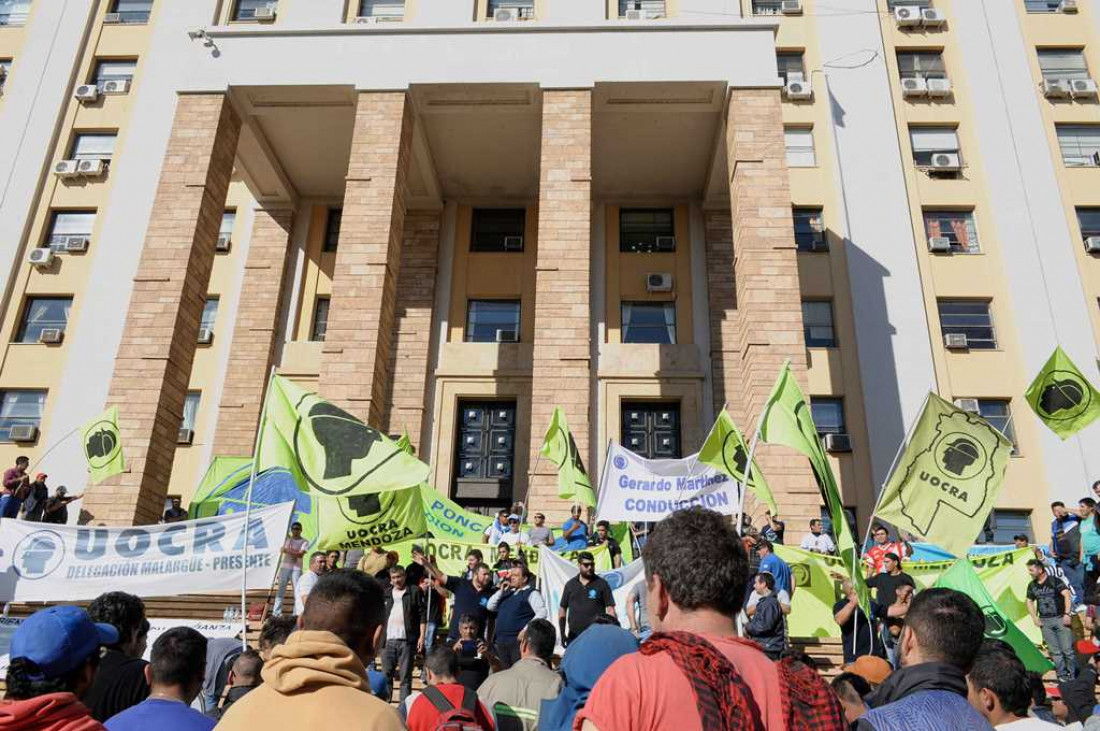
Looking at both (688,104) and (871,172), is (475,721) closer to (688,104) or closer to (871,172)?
(688,104)

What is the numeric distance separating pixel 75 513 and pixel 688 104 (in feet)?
54.5

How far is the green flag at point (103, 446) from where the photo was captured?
14.8m

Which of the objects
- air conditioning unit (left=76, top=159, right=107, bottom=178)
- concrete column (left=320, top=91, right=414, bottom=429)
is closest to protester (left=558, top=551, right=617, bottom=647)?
concrete column (left=320, top=91, right=414, bottom=429)

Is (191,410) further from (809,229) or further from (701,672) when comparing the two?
(701,672)

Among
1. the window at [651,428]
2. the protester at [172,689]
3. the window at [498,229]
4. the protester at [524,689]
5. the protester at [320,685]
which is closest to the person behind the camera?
the protester at [320,685]

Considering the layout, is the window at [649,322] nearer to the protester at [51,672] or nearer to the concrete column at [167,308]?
the concrete column at [167,308]

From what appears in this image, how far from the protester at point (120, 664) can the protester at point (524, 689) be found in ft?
5.74

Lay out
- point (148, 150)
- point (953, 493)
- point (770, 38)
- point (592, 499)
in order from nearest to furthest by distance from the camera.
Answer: point (953, 493)
point (592, 499)
point (770, 38)
point (148, 150)

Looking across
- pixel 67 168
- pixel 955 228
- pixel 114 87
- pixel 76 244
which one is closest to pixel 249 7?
pixel 114 87

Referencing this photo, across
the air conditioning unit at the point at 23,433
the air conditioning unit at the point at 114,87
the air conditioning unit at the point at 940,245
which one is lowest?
the air conditioning unit at the point at 23,433

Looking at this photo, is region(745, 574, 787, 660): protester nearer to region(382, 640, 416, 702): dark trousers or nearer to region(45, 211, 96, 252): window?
region(382, 640, 416, 702): dark trousers

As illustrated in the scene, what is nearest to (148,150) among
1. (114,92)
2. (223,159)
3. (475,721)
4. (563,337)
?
(114,92)

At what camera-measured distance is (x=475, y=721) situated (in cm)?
407

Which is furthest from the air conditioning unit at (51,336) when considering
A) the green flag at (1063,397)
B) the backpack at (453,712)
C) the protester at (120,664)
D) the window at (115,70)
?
the green flag at (1063,397)
